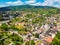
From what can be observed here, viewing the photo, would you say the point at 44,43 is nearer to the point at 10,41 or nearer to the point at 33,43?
A: the point at 33,43

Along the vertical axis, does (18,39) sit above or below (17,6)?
above

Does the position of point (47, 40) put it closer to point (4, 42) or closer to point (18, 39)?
point (18, 39)

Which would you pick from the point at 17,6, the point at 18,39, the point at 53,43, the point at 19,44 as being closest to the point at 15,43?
the point at 19,44

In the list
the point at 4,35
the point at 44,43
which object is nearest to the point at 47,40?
the point at 44,43

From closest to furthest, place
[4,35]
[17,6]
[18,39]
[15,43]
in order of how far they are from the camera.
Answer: [15,43] < [18,39] < [4,35] < [17,6]

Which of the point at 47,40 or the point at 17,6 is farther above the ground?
the point at 47,40

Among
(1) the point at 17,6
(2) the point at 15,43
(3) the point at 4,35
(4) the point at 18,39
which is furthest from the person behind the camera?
(1) the point at 17,6

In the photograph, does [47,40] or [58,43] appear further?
[47,40]

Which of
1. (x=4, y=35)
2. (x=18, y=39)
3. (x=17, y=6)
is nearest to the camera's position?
(x=18, y=39)

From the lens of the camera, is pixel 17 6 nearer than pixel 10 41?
No
